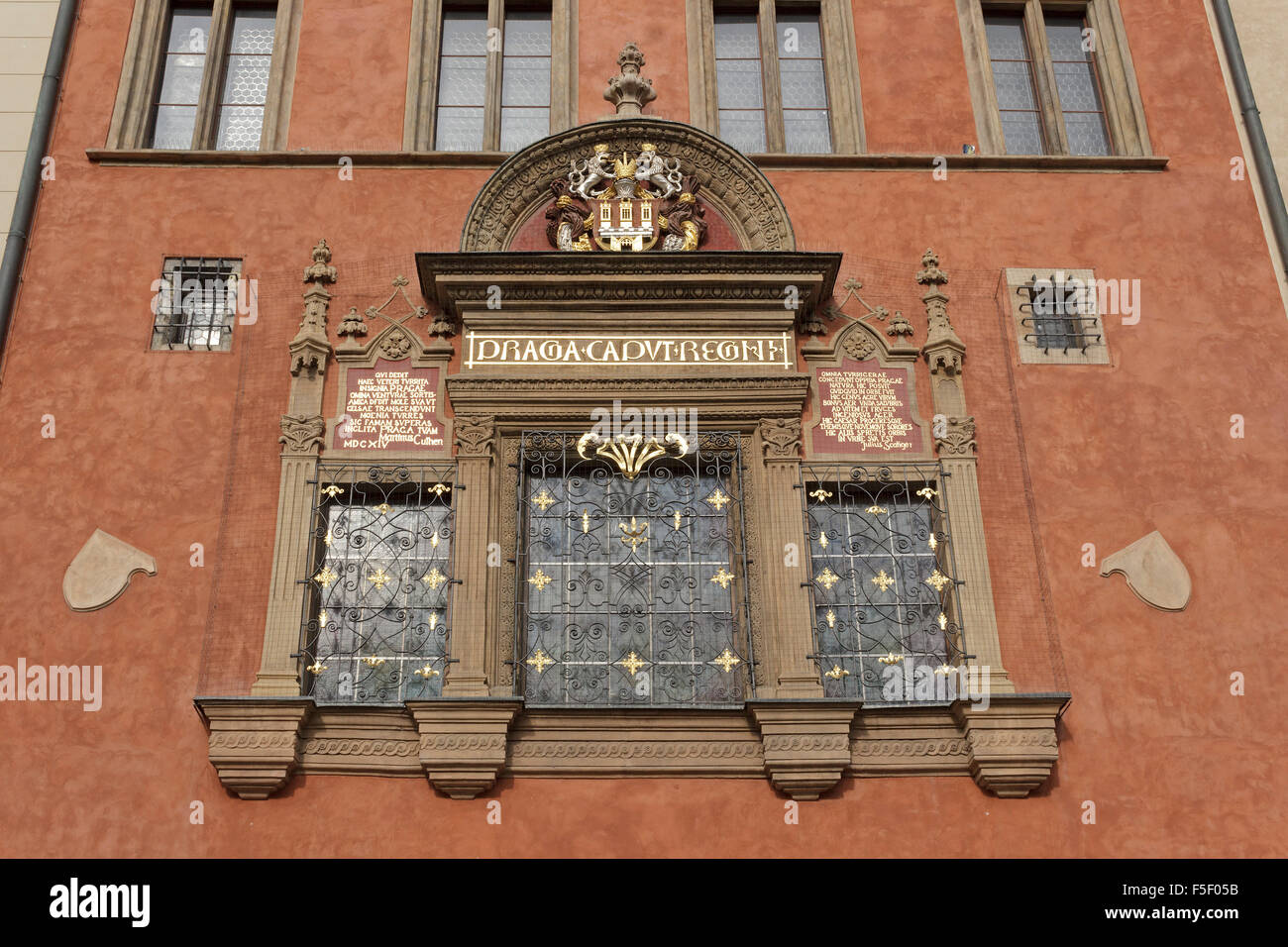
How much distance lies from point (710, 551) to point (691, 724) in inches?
53.4

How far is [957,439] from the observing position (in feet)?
36.1

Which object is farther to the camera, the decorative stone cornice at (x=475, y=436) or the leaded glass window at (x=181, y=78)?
the leaded glass window at (x=181, y=78)

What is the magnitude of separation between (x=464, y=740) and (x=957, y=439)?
4.05 metres

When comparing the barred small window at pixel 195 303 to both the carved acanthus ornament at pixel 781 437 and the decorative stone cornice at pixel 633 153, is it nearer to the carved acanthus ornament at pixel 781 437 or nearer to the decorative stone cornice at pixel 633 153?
the decorative stone cornice at pixel 633 153

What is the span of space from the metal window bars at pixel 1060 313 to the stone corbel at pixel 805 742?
3.41 meters

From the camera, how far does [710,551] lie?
10773 millimetres

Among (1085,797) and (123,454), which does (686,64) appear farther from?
(1085,797)

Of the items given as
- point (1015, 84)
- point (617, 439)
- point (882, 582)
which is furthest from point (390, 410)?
point (1015, 84)

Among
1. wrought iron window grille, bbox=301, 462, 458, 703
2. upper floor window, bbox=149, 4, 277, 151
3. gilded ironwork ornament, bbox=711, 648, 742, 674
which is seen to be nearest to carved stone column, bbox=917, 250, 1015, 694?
gilded ironwork ornament, bbox=711, 648, 742, 674

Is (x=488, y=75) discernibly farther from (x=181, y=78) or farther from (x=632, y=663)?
(x=632, y=663)

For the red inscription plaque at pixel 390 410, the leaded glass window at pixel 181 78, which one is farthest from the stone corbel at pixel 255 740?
the leaded glass window at pixel 181 78

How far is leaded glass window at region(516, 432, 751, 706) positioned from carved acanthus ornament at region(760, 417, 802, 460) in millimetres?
222

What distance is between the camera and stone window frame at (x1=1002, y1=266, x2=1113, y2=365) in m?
11.4

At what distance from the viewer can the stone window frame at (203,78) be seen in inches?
482
